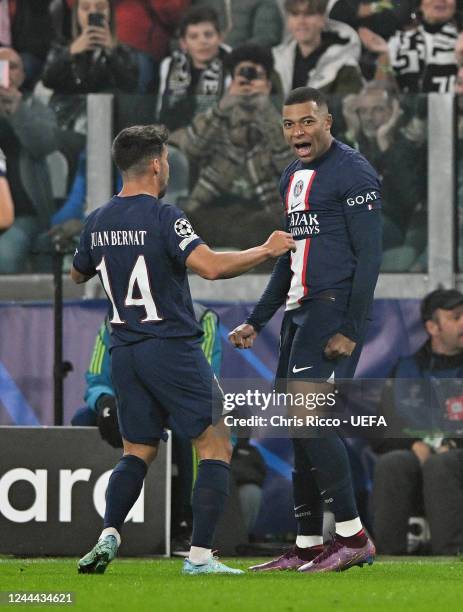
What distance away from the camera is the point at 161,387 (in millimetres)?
6148

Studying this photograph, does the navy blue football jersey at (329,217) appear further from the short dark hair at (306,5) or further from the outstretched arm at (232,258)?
the short dark hair at (306,5)

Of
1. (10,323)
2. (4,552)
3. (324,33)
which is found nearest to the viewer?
(4,552)

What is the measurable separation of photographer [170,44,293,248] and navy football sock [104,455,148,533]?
455cm

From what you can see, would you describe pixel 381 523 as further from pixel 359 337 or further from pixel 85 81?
pixel 85 81

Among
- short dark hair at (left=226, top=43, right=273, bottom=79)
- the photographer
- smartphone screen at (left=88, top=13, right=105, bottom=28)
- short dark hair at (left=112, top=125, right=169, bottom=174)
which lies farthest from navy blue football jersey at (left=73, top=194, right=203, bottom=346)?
smartphone screen at (left=88, top=13, right=105, bottom=28)

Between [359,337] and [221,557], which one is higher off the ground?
[359,337]

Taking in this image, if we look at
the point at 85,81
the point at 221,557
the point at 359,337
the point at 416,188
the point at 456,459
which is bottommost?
the point at 221,557

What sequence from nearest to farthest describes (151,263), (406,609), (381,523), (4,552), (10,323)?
(406,609) < (151,263) < (4,552) < (381,523) < (10,323)

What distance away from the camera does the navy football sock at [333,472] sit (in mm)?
6320

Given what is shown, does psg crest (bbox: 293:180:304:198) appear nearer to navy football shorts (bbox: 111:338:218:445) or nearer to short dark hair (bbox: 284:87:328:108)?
short dark hair (bbox: 284:87:328:108)

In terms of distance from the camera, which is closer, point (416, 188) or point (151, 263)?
point (151, 263)

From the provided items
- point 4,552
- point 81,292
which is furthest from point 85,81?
point 4,552

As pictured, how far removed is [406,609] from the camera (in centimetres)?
485

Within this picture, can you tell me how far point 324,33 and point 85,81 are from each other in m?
1.77
